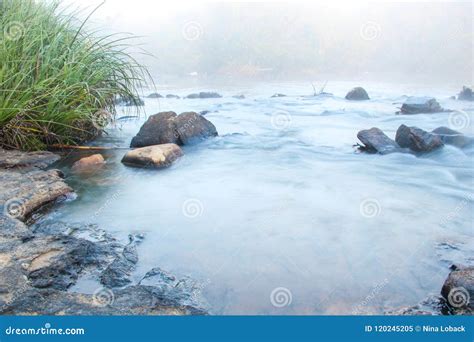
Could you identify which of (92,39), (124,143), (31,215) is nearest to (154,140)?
(124,143)

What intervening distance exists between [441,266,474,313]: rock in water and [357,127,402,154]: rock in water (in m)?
3.66

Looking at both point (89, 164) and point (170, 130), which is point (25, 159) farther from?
point (170, 130)

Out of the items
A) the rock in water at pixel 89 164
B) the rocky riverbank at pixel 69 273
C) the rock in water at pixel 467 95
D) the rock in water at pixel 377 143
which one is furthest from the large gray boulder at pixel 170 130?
the rock in water at pixel 467 95

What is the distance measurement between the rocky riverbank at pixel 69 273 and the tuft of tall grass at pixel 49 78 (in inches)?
52.7

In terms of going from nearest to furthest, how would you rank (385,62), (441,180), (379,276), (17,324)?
(17,324), (379,276), (441,180), (385,62)

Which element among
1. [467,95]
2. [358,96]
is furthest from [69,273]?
[467,95]

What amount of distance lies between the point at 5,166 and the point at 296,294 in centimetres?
309

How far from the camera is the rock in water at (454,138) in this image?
20.5 ft

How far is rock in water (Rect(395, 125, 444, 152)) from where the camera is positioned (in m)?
5.86

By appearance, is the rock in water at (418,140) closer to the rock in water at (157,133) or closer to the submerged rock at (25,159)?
the rock in water at (157,133)

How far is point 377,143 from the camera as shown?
5.91 m

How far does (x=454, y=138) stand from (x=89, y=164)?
4.90 metres

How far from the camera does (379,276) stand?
2.62 meters

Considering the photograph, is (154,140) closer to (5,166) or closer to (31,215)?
(5,166)
